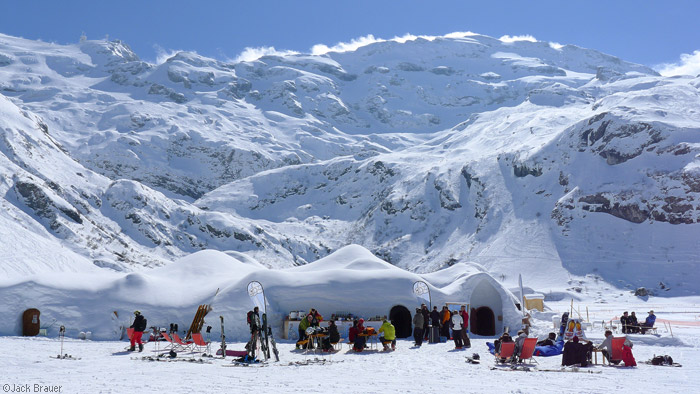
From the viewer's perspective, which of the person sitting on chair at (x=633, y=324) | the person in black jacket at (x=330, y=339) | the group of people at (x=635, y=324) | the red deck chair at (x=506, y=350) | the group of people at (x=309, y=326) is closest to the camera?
the red deck chair at (x=506, y=350)

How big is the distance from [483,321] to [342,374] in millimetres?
18987

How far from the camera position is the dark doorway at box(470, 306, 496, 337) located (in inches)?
1303

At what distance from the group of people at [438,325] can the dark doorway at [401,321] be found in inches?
94.4

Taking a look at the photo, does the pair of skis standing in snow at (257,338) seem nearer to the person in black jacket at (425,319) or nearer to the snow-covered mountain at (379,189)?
the person in black jacket at (425,319)

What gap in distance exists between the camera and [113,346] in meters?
25.6

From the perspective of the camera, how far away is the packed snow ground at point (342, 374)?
13.7 metres

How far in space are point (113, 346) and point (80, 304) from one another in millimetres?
5890

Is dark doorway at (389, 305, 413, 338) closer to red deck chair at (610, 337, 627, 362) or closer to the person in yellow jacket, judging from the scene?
the person in yellow jacket

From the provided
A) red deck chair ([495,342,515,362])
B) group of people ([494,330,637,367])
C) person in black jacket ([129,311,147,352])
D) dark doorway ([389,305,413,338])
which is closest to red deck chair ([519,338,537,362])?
group of people ([494,330,637,367])

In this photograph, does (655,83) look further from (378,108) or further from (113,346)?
(113,346)

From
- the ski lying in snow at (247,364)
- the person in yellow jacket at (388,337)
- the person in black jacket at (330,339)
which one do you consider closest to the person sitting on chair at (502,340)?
the person in yellow jacket at (388,337)

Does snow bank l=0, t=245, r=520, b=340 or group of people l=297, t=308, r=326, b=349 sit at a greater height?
snow bank l=0, t=245, r=520, b=340

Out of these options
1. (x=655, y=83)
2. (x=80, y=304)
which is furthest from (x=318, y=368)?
(x=655, y=83)

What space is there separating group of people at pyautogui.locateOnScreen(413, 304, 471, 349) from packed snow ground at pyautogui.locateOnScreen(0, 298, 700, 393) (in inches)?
32.3
